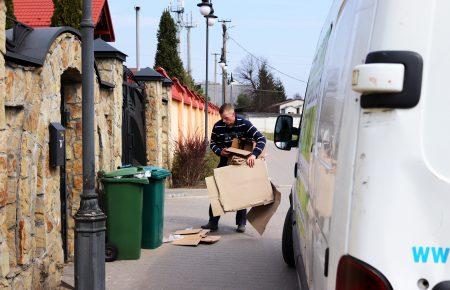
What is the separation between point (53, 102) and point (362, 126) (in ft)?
13.4

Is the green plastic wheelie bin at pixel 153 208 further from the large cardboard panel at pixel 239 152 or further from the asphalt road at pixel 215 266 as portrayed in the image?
the large cardboard panel at pixel 239 152

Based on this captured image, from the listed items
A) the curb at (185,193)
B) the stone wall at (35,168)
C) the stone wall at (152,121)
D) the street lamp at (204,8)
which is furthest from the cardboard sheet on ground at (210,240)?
the street lamp at (204,8)

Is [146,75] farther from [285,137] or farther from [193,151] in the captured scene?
[285,137]

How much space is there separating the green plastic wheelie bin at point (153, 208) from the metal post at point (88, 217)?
94.6 inches

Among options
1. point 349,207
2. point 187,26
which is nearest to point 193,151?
point 349,207

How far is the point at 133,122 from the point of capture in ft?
36.6

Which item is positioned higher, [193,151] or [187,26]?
[187,26]

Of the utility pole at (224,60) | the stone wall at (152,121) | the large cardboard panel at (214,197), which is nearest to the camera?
the large cardboard panel at (214,197)

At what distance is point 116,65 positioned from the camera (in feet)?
27.3

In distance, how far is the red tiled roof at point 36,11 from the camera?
21922 mm

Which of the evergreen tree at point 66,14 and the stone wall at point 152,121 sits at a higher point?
the evergreen tree at point 66,14

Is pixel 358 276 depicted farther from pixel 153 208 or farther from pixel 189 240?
pixel 189 240

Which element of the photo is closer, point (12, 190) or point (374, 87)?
point (374, 87)

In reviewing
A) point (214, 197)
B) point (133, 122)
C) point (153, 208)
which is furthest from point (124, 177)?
point (133, 122)
